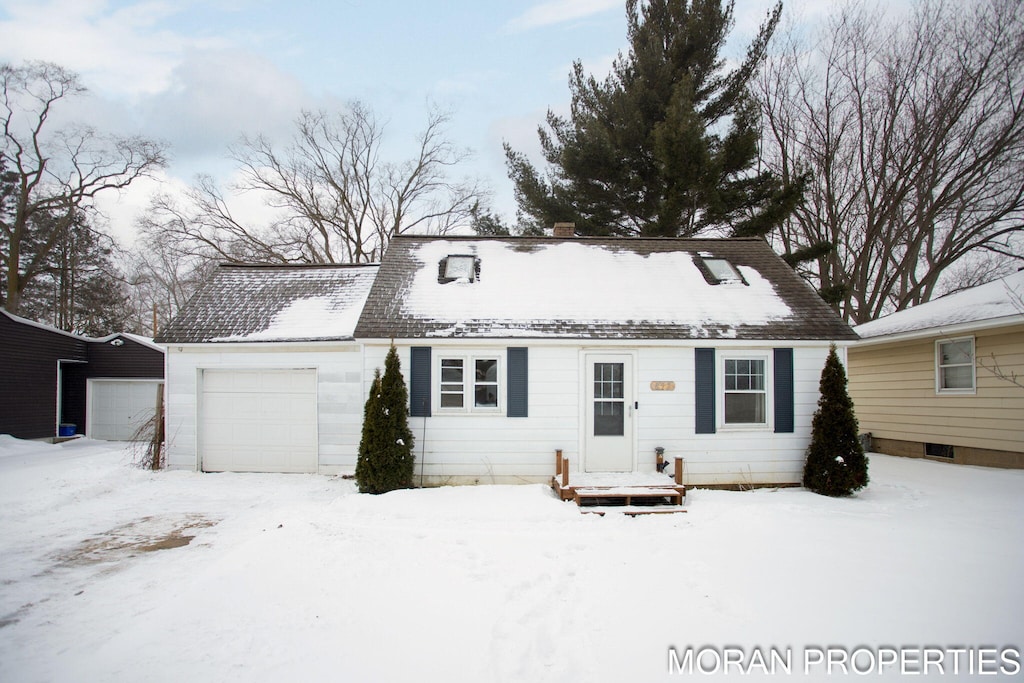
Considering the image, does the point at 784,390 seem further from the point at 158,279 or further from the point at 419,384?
the point at 158,279

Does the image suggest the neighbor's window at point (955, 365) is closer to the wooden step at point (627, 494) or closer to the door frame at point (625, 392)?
the door frame at point (625, 392)

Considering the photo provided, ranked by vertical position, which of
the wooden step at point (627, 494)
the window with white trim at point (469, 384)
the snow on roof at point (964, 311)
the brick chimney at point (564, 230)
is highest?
the brick chimney at point (564, 230)

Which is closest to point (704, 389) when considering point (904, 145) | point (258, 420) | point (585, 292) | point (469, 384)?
point (585, 292)

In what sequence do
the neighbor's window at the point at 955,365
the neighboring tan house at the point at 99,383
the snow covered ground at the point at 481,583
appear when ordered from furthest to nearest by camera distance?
the neighboring tan house at the point at 99,383 < the neighbor's window at the point at 955,365 < the snow covered ground at the point at 481,583

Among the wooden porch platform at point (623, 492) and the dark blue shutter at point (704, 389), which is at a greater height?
the dark blue shutter at point (704, 389)

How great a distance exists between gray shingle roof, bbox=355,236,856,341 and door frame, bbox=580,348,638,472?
0.35m

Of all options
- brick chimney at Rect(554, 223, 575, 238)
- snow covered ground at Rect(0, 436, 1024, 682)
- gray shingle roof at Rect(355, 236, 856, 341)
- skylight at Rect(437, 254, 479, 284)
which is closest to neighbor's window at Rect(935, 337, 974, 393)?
snow covered ground at Rect(0, 436, 1024, 682)

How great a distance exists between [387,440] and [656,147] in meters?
12.5

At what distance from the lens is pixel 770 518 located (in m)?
7.29

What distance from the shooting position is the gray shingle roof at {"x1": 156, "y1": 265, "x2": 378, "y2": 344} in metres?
11.0

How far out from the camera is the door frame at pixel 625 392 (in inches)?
371

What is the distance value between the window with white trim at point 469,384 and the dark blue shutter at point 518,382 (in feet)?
0.68

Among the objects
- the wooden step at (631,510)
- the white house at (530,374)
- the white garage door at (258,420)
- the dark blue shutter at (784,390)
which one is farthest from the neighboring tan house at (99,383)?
the dark blue shutter at (784,390)

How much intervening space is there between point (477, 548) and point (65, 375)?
18513 mm
